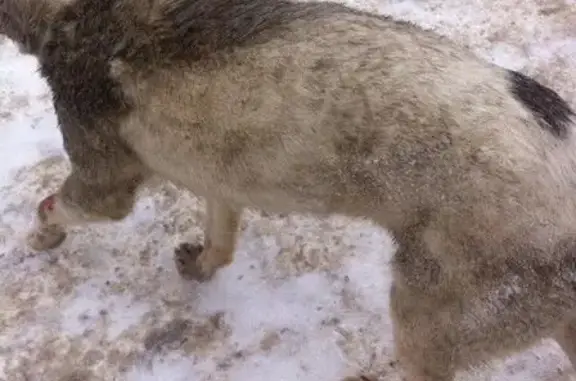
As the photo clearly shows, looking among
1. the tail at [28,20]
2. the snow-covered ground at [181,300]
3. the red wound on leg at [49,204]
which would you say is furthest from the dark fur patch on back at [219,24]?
the snow-covered ground at [181,300]

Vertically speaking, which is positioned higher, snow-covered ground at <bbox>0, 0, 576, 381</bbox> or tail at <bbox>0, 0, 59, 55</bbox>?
tail at <bbox>0, 0, 59, 55</bbox>

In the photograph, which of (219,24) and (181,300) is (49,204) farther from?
(219,24)

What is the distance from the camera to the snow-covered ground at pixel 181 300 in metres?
3.98

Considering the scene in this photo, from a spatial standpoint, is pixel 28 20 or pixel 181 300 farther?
pixel 181 300

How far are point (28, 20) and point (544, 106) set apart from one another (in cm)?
217

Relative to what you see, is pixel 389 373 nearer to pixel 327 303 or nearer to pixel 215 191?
pixel 327 303

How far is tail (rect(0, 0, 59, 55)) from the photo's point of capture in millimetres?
3514

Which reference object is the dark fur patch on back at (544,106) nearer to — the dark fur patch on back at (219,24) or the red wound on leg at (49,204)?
the dark fur patch on back at (219,24)

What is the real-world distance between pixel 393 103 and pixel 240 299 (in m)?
1.79

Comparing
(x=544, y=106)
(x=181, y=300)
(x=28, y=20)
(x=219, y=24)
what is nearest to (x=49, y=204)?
(x=181, y=300)

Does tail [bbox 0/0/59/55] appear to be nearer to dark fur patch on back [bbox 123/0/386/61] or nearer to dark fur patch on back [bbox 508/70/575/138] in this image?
dark fur patch on back [bbox 123/0/386/61]

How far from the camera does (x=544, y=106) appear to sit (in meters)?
2.82

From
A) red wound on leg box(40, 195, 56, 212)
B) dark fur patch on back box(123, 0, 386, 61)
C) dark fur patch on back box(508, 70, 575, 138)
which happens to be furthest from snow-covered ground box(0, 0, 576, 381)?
dark fur patch on back box(123, 0, 386, 61)

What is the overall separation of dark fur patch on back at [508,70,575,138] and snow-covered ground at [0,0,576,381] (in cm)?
141
